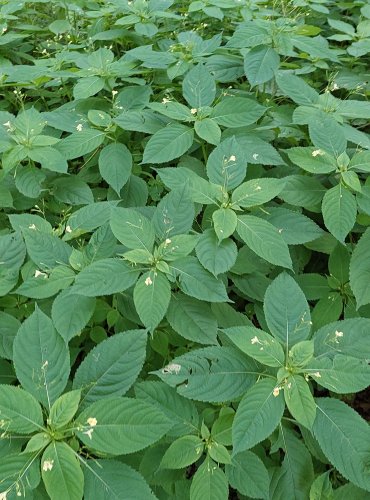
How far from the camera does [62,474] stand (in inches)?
63.6

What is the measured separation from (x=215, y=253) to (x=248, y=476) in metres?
1.01

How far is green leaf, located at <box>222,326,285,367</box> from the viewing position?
6.31ft

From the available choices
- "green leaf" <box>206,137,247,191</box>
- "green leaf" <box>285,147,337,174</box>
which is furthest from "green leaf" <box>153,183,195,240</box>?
"green leaf" <box>285,147,337,174</box>

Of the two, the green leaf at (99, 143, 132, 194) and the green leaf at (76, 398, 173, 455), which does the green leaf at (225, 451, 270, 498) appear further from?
the green leaf at (99, 143, 132, 194)

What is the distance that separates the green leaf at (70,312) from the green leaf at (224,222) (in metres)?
0.71

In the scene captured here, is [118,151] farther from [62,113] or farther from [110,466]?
[110,466]

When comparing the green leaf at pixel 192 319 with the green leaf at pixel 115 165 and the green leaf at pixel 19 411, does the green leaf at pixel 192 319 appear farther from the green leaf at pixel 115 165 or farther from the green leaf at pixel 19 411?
the green leaf at pixel 115 165

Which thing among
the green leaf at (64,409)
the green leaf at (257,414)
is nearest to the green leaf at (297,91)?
the green leaf at (257,414)

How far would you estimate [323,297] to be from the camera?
259 cm

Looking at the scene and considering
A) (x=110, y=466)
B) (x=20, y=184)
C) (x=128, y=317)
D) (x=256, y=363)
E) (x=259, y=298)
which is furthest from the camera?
(x=20, y=184)

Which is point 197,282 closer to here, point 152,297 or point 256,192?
point 152,297

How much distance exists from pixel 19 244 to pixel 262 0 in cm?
327

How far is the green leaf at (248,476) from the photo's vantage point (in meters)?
1.89

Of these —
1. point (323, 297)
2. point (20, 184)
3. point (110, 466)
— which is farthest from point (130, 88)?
point (110, 466)
